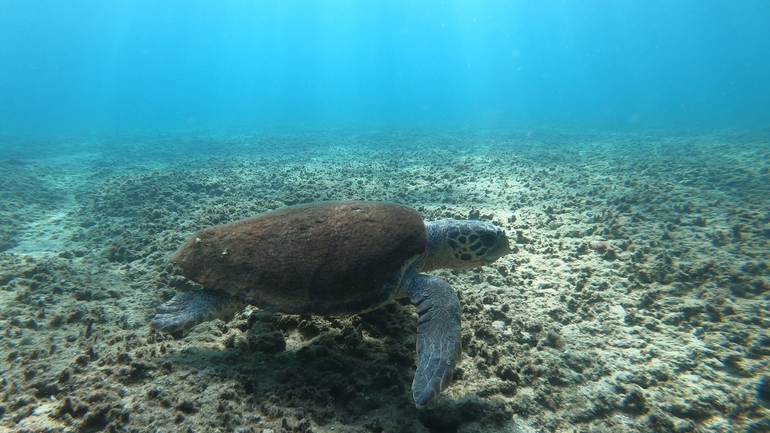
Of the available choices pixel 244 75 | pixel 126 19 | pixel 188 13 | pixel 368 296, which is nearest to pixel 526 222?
pixel 368 296

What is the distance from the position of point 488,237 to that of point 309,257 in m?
1.95

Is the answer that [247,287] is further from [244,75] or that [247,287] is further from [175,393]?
[244,75]

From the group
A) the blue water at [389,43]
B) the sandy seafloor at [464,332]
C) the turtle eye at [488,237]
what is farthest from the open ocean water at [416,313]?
the blue water at [389,43]

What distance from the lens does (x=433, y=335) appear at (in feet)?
8.50

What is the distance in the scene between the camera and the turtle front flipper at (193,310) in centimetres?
283

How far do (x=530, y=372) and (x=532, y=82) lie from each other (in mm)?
181811

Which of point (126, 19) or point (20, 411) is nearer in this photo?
point (20, 411)

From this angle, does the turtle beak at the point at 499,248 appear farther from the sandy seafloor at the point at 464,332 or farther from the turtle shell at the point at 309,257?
the turtle shell at the point at 309,257

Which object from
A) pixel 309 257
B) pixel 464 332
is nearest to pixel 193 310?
pixel 309 257

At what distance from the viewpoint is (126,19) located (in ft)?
490

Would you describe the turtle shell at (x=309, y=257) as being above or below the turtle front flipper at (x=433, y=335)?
above

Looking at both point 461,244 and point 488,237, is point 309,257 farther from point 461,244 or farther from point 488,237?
point 488,237

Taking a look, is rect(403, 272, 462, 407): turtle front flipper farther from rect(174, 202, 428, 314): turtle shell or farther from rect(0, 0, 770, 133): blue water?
rect(0, 0, 770, 133): blue water

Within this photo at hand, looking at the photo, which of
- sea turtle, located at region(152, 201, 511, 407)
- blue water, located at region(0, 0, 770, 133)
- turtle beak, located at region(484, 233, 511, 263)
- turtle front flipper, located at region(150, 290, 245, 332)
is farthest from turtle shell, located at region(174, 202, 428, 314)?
blue water, located at region(0, 0, 770, 133)
